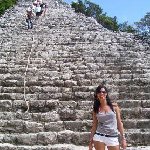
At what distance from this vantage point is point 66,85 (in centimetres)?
934

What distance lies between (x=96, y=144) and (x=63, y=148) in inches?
53.9

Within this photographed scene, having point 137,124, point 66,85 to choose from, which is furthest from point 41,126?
point 66,85

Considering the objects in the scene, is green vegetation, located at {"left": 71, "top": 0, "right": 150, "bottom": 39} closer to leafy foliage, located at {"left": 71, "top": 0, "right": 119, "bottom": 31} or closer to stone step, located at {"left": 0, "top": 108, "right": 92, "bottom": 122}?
leafy foliage, located at {"left": 71, "top": 0, "right": 119, "bottom": 31}

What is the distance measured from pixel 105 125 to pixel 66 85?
4.00 m

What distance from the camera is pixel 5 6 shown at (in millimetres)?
28594

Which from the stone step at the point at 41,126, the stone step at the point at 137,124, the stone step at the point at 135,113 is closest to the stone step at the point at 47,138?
the stone step at the point at 41,126

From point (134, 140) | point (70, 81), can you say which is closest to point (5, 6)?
point (70, 81)

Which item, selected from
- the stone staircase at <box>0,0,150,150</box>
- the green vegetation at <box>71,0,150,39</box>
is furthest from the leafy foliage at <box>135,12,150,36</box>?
the stone staircase at <box>0,0,150,150</box>

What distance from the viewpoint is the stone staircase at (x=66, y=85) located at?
7066 mm

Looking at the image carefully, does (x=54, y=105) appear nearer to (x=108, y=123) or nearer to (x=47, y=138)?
(x=47, y=138)

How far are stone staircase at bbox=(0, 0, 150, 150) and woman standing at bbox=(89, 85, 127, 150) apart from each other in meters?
1.35

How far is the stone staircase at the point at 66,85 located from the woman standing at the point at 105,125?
1.35 meters

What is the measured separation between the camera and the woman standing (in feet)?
17.5

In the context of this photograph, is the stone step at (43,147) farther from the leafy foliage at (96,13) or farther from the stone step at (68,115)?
the leafy foliage at (96,13)
